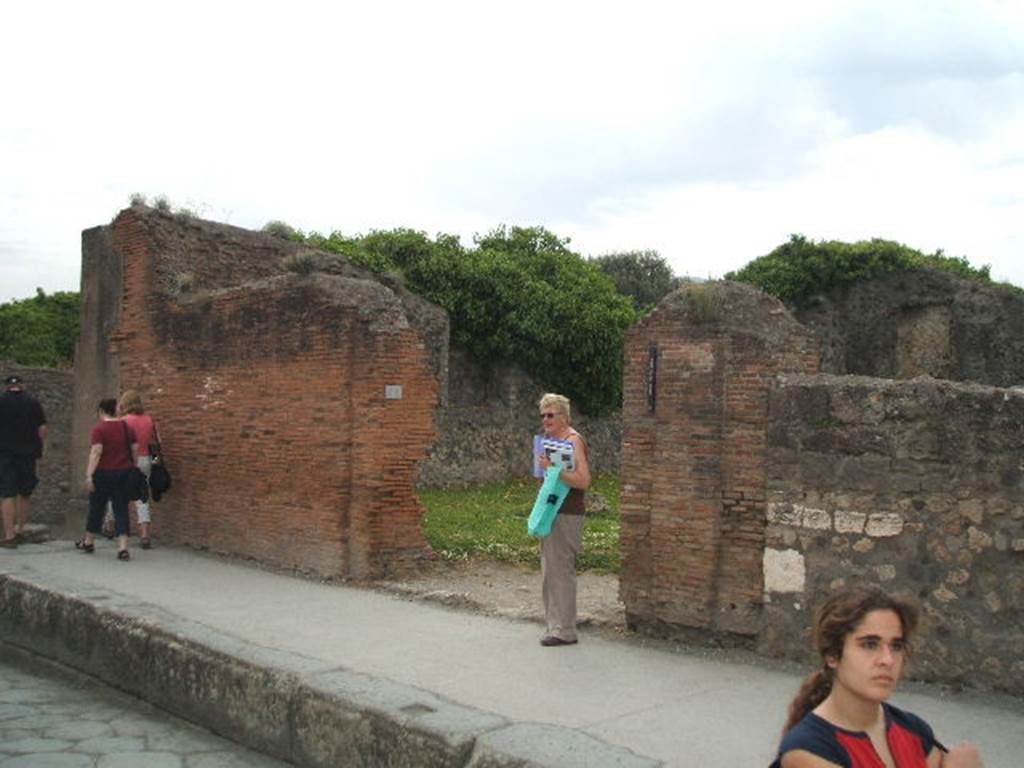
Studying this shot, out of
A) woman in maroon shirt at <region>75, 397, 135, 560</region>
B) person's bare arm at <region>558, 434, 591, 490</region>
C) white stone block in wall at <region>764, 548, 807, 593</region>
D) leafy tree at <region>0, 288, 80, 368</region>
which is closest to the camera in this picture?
white stone block in wall at <region>764, 548, 807, 593</region>

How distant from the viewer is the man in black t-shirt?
1085cm

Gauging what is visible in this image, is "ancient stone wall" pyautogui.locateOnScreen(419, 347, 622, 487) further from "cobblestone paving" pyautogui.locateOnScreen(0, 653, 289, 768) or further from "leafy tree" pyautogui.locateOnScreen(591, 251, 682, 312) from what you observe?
"leafy tree" pyautogui.locateOnScreen(591, 251, 682, 312)

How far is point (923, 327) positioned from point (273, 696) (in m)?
18.1

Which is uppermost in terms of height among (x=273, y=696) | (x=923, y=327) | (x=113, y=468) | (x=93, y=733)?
(x=923, y=327)

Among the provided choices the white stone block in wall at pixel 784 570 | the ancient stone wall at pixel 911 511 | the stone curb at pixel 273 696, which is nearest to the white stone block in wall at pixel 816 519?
the ancient stone wall at pixel 911 511

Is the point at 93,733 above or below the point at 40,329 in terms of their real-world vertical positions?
below

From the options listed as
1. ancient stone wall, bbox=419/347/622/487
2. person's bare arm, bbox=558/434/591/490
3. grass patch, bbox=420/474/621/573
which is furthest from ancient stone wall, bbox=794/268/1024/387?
person's bare arm, bbox=558/434/591/490

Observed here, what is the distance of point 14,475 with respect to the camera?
10992 millimetres

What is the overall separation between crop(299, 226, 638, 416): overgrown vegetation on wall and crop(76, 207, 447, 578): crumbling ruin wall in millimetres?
11549

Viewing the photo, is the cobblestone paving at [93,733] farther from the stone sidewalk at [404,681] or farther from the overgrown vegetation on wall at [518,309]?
the overgrown vegetation on wall at [518,309]

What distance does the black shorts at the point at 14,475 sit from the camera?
10938 millimetres

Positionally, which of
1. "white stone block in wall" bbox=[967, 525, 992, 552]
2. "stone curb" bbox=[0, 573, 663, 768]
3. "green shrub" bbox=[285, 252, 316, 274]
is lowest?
"stone curb" bbox=[0, 573, 663, 768]

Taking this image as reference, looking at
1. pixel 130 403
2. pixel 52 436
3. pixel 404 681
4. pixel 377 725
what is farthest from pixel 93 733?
pixel 52 436

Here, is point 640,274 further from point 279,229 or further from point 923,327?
point 279,229
